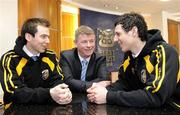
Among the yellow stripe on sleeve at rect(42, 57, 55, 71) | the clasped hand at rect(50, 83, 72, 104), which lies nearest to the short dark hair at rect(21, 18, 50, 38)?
the yellow stripe on sleeve at rect(42, 57, 55, 71)

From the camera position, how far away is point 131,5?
7.36 m

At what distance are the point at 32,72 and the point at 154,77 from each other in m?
0.82

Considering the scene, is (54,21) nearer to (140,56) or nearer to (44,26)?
(44,26)

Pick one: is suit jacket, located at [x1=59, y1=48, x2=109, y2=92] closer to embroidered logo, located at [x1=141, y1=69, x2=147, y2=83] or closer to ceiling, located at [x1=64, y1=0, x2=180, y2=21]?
embroidered logo, located at [x1=141, y1=69, x2=147, y2=83]

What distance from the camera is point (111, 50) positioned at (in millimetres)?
8234

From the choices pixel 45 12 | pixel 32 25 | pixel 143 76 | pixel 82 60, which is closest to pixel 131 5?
pixel 45 12

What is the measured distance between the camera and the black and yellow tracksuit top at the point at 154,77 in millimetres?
1173

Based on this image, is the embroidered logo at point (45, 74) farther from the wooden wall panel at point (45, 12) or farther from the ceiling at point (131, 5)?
the ceiling at point (131, 5)

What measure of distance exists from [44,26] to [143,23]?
0.77 m

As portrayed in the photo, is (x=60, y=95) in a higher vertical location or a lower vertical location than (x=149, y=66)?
lower

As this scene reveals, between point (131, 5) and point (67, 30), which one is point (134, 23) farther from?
point (131, 5)

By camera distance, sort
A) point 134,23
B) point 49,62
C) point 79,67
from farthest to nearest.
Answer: point 79,67
point 49,62
point 134,23

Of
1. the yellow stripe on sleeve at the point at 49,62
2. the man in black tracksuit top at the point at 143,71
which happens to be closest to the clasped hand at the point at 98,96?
the man in black tracksuit top at the point at 143,71

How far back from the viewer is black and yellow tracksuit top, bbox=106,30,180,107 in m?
1.17
